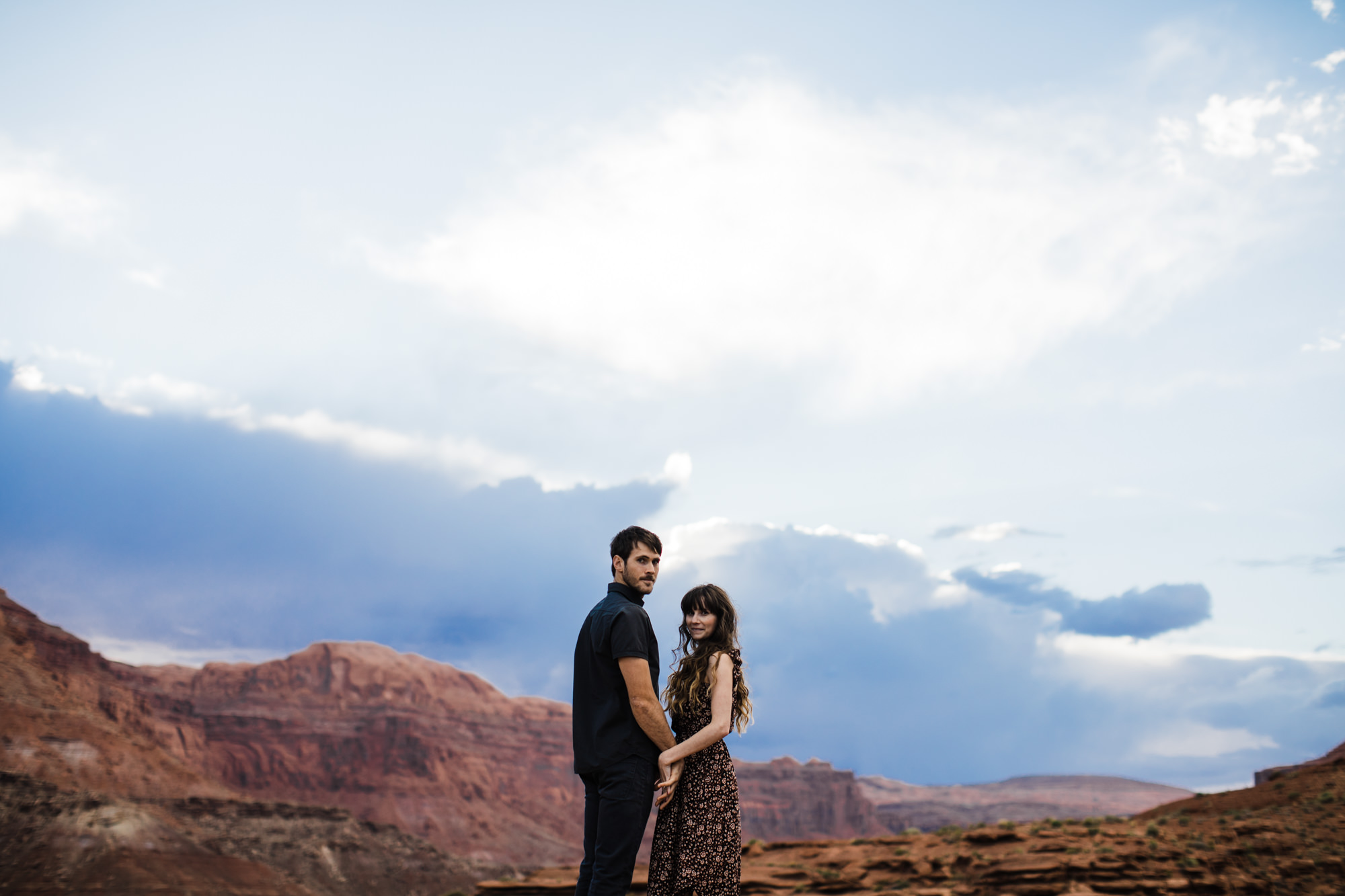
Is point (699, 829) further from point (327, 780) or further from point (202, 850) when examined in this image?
point (327, 780)

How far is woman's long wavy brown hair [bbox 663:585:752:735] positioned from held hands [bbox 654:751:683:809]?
0.26 meters

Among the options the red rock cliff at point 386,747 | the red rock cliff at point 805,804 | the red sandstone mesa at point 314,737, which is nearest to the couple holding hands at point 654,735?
the red sandstone mesa at point 314,737

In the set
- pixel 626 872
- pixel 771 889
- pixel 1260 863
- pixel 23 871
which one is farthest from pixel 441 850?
pixel 626 872

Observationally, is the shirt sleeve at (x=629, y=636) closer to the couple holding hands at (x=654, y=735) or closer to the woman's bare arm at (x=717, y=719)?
the couple holding hands at (x=654, y=735)

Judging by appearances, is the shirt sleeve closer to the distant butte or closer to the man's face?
the man's face

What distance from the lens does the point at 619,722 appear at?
409 cm

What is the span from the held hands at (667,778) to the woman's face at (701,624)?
1.89 ft

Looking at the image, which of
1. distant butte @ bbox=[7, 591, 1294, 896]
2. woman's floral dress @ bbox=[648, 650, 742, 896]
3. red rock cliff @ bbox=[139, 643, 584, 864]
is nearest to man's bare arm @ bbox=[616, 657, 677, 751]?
woman's floral dress @ bbox=[648, 650, 742, 896]

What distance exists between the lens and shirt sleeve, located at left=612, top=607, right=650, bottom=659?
4008mm

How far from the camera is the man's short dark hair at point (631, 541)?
428cm

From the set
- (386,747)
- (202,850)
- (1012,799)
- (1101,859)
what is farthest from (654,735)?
(1012,799)

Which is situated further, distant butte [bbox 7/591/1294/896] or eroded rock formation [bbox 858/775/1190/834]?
eroded rock formation [bbox 858/775/1190/834]

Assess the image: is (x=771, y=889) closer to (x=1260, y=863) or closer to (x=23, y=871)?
(x=1260, y=863)

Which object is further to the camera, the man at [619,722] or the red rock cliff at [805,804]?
the red rock cliff at [805,804]
